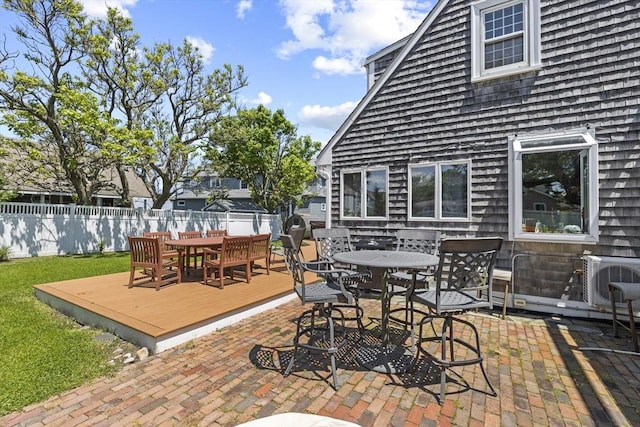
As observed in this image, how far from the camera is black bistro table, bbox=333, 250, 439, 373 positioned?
119 inches

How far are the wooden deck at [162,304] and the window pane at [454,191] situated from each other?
11.4 ft

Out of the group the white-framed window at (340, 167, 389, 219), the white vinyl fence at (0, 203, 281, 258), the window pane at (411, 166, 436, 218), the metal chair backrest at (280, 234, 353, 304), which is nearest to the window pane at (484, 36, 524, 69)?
the window pane at (411, 166, 436, 218)

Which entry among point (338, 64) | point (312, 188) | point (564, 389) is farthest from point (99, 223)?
point (312, 188)

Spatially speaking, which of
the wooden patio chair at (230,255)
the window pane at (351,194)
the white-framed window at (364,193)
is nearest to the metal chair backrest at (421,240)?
the white-framed window at (364,193)

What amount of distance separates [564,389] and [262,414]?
8.61ft

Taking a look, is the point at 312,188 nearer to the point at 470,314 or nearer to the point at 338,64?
the point at 338,64

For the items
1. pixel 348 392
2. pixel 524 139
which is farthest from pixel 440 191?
pixel 348 392

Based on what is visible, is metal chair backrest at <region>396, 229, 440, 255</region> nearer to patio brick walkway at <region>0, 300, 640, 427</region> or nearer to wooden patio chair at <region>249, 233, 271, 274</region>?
patio brick walkway at <region>0, 300, 640, 427</region>

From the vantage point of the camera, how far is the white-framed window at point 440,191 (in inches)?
234

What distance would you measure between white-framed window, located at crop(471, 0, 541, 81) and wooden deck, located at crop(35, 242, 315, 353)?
551 cm

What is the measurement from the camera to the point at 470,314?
495cm

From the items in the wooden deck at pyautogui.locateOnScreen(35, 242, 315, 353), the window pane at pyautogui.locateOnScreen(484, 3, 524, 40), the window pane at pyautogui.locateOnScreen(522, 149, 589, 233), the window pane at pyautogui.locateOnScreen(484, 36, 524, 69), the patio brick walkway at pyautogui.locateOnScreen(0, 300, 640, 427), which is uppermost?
the window pane at pyautogui.locateOnScreen(484, 3, 524, 40)

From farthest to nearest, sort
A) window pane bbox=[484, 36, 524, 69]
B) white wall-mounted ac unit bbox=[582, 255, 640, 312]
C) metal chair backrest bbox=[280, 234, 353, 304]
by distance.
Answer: window pane bbox=[484, 36, 524, 69], white wall-mounted ac unit bbox=[582, 255, 640, 312], metal chair backrest bbox=[280, 234, 353, 304]

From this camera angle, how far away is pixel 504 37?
5621mm
